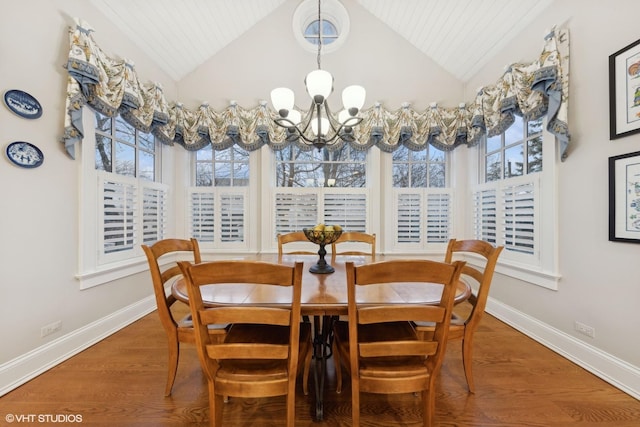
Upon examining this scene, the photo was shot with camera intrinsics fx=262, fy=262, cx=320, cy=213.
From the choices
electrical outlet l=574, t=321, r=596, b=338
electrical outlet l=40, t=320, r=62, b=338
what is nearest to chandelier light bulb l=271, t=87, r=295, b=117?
electrical outlet l=40, t=320, r=62, b=338

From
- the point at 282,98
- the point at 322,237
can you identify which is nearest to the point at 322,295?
the point at 322,237

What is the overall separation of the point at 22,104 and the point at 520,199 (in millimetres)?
4132

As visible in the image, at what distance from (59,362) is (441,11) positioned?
4805 mm

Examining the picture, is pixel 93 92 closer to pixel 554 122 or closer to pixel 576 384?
pixel 554 122

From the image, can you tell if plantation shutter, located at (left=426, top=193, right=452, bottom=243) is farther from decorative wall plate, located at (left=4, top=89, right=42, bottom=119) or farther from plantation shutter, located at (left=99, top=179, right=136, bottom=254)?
decorative wall plate, located at (left=4, top=89, right=42, bottom=119)

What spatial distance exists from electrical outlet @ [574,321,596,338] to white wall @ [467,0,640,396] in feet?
0.09

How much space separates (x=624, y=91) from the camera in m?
1.73

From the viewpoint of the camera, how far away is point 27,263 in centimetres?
182

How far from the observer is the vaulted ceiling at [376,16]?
8.37 ft

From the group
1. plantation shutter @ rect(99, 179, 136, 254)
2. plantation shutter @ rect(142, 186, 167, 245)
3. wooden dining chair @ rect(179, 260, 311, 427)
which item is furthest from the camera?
plantation shutter @ rect(142, 186, 167, 245)

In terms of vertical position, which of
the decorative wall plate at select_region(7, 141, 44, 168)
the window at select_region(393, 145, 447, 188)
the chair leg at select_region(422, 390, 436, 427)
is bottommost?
the chair leg at select_region(422, 390, 436, 427)

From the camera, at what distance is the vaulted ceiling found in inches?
100

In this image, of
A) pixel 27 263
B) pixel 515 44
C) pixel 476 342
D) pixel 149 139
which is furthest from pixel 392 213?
pixel 27 263

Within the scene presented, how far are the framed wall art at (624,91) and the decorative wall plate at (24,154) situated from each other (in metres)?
3.99
